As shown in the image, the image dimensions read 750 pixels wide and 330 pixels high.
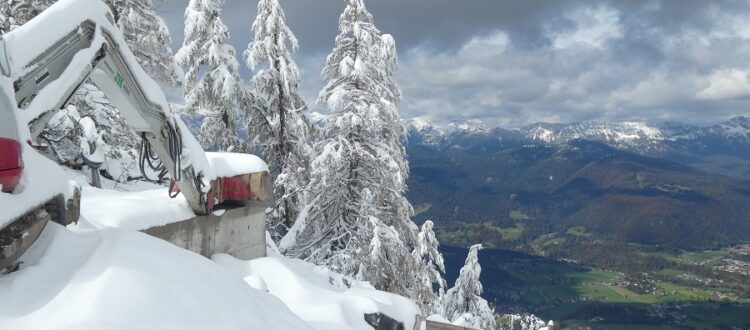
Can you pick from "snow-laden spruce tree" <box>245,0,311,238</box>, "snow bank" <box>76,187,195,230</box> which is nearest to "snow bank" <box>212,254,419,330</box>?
"snow bank" <box>76,187,195,230</box>

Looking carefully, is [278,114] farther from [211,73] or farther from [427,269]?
[427,269]

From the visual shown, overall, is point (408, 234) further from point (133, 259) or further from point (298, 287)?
point (133, 259)

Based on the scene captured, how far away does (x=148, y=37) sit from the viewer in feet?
47.2

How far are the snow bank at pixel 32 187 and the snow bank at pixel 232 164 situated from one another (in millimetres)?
3866

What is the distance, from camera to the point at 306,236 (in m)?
16.2

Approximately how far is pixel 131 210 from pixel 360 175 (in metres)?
9.84

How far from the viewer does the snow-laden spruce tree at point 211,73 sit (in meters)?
16.5

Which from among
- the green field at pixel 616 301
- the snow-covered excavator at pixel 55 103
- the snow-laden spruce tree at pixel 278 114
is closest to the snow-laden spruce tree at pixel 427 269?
the snow-laden spruce tree at pixel 278 114

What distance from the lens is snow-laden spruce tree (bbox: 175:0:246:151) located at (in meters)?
16.5

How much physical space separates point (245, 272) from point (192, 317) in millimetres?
5144

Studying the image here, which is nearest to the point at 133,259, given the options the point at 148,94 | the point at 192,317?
the point at 192,317

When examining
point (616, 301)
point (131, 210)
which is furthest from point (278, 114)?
point (616, 301)

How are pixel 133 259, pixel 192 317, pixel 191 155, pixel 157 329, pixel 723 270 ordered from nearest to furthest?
pixel 157 329, pixel 192 317, pixel 133 259, pixel 191 155, pixel 723 270

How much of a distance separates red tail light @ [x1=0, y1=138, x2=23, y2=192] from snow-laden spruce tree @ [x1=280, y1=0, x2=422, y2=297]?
11.8m
